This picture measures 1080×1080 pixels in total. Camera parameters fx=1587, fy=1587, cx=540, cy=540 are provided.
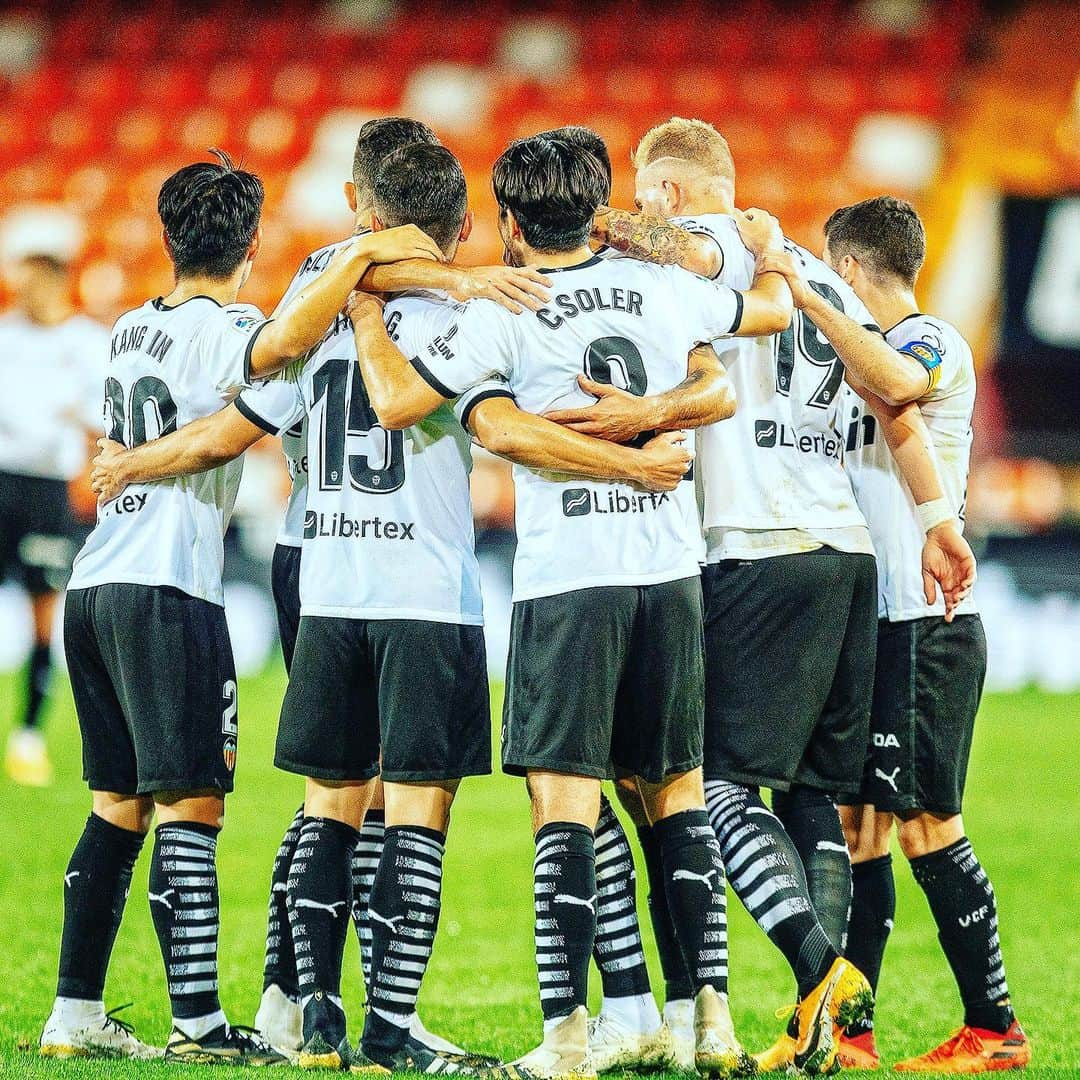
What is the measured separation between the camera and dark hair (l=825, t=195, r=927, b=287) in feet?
15.5

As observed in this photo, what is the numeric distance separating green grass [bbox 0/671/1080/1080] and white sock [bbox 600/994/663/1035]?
1.40 feet

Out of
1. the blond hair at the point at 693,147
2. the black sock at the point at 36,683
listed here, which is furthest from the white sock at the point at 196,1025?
the black sock at the point at 36,683

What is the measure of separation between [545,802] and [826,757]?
914mm

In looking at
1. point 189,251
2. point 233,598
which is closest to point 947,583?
point 189,251

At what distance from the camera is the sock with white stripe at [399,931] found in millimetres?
3912

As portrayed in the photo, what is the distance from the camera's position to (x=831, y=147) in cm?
1658

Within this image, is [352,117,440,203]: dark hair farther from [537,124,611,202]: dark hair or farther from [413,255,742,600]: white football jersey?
[413,255,742,600]: white football jersey

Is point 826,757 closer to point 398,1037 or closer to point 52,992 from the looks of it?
point 398,1037

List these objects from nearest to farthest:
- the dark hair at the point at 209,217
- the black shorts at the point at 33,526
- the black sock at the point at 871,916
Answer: the dark hair at the point at 209,217 < the black sock at the point at 871,916 < the black shorts at the point at 33,526

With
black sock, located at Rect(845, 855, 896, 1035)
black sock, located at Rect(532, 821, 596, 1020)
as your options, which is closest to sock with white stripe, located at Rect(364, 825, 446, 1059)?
black sock, located at Rect(532, 821, 596, 1020)

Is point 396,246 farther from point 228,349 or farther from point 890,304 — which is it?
point 890,304

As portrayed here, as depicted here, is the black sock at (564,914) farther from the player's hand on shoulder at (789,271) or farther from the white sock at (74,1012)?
the player's hand on shoulder at (789,271)

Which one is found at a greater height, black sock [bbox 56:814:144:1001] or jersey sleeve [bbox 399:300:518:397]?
jersey sleeve [bbox 399:300:518:397]

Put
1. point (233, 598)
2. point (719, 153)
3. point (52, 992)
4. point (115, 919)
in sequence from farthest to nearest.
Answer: point (233, 598) → point (52, 992) → point (719, 153) → point (115, 919)
